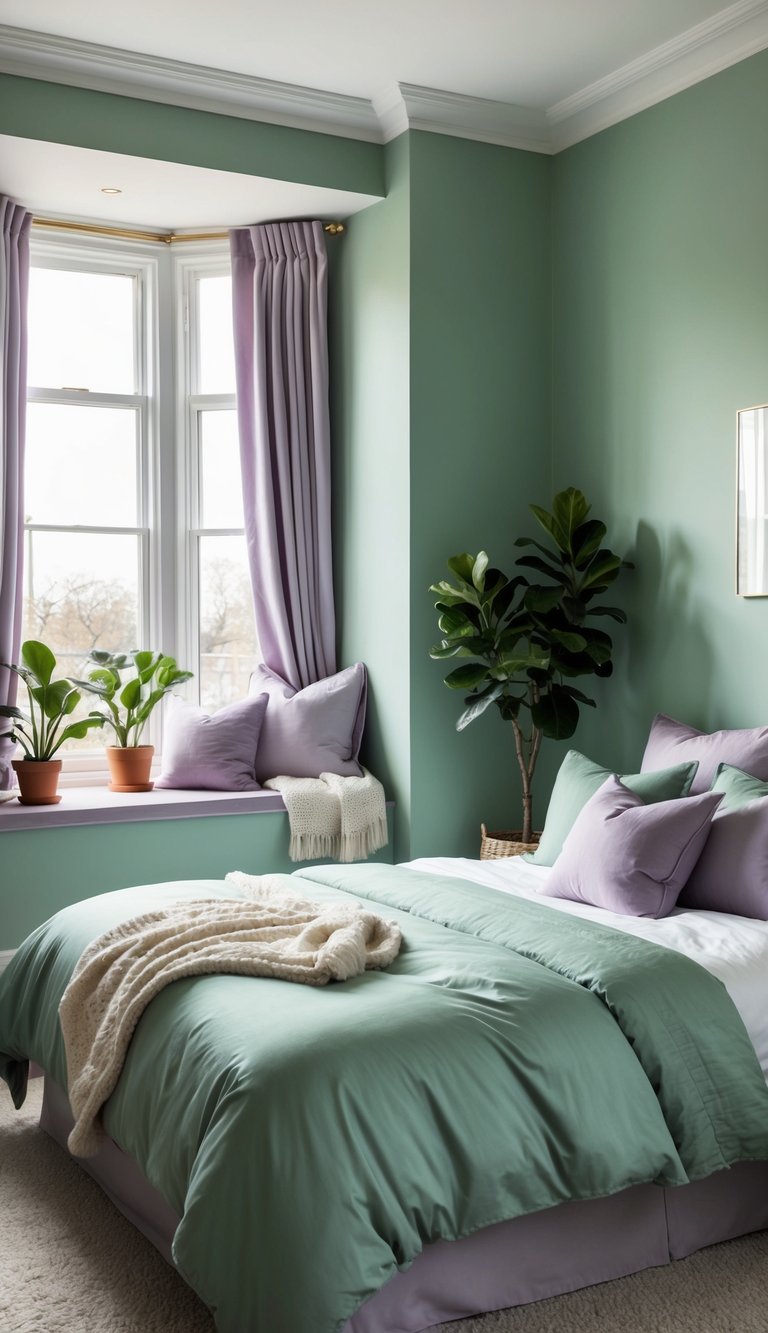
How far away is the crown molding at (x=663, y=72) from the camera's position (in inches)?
147

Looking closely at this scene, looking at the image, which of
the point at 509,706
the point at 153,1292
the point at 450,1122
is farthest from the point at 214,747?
the point at 450,1122

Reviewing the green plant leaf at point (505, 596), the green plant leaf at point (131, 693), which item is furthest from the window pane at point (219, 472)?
the green plant leaf at point (505, 596)

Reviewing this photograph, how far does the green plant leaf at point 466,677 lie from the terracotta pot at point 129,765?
115 cm

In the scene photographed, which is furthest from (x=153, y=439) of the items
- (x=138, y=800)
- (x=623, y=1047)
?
(x=623, y=1047)

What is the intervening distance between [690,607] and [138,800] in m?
1.99

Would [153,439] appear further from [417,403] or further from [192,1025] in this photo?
[192,1025]

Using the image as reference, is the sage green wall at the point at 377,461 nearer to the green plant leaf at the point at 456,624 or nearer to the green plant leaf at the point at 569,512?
the green plant leaf at the point at 456,624

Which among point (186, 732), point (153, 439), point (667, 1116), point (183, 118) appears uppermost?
point (183, 118)

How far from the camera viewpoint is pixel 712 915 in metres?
3.00

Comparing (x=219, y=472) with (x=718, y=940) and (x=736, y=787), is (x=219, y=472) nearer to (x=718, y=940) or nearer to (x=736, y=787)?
(x=736, y=787)

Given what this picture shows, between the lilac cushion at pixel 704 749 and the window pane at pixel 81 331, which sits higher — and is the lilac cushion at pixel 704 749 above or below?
below

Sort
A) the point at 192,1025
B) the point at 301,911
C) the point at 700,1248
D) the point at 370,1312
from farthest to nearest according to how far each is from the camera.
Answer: the point at 301,911 < the point at 700,1248 < the point at 192,1025 < the point at 370,1312

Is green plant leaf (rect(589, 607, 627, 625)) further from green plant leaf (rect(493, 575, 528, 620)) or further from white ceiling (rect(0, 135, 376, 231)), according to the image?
white ceiling (rect(0, 135, 376, 231))

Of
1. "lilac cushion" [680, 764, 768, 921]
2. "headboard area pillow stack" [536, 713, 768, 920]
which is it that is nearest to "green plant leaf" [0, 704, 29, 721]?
"headboard area pillow stack" [536, 713, 768, 920]
